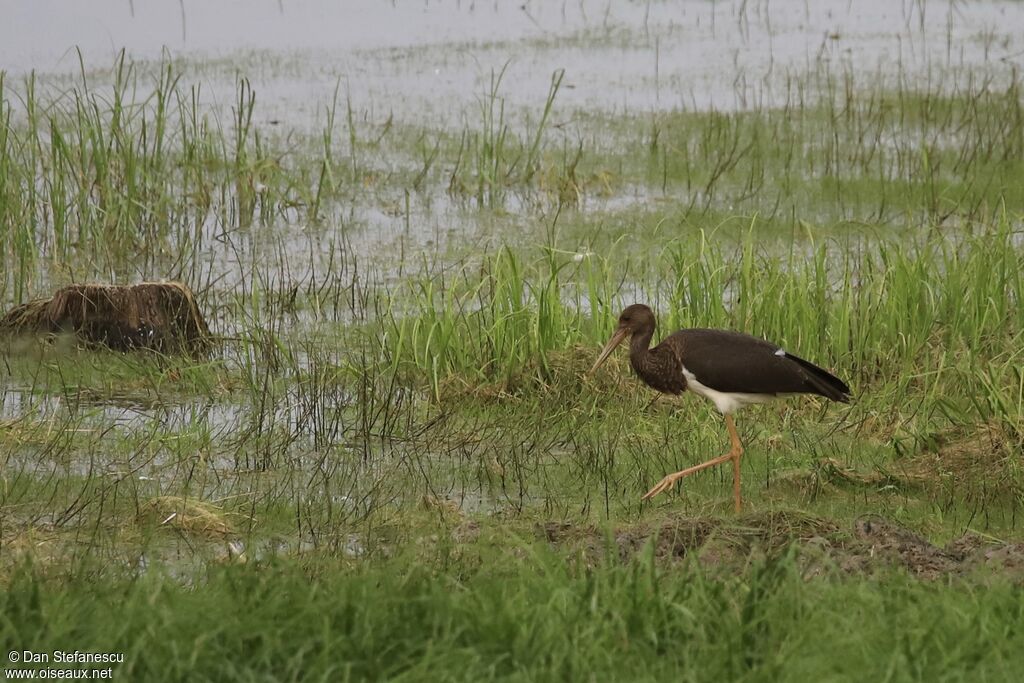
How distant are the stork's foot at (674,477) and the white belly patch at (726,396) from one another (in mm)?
206

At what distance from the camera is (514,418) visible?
7.18m

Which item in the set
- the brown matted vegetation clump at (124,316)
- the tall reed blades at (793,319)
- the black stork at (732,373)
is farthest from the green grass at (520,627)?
the brown matted vegetation clump at (124,316)

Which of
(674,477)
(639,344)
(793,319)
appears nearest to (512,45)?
(793,319)

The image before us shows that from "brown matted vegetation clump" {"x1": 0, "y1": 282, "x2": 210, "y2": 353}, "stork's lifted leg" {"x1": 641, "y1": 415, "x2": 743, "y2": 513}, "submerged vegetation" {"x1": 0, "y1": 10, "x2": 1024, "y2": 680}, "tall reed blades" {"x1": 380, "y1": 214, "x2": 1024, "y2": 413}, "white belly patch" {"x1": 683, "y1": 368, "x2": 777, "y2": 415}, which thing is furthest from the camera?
"brown matted vegetation clump" {"x1": 0, "y1": 282, "x2": 210, "y2": 353}

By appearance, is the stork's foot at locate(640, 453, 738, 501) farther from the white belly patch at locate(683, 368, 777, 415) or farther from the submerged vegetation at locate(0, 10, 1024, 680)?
the white belly patch at locate(683, 368, 777, 415)

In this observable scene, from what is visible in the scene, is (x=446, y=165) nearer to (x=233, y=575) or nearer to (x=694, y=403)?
(x=694, y=403)

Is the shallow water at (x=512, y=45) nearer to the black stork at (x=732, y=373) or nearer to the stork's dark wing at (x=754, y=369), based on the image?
the black stork at (x=732, y=373)

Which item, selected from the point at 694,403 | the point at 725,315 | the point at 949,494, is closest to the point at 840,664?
the point at 949,494

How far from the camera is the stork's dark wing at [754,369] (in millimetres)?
6121

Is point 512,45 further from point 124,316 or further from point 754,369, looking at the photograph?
point 754,369

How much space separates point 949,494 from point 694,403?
156 cm

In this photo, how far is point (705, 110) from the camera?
46.0 feet

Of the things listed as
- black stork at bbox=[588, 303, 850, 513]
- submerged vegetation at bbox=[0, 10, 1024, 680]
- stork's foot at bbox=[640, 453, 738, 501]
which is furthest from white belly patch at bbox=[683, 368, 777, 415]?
submerged vegetation at bbox=[0, 10, 1024, 680]

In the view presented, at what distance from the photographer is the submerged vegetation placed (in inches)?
155
